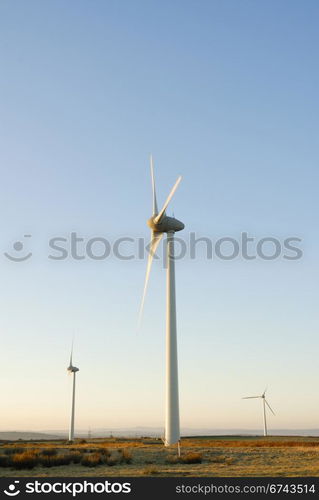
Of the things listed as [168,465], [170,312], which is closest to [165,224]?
[170,312]

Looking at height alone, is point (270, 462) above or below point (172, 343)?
below

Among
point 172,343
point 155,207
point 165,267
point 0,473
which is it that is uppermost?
point 155,207

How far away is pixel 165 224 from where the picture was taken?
59.4 meters

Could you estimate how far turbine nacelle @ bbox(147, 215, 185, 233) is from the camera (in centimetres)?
5944

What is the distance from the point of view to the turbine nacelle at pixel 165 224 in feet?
195

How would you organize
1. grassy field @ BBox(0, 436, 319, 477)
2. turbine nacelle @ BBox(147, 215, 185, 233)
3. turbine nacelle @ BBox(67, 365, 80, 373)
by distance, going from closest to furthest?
grassy field @ BBox(0, 436, 319, 477)
turbine nacelle @ BBox(147, 215, 185, 233)
turbine nacelle @ BBox(67, 365, 80, 373)

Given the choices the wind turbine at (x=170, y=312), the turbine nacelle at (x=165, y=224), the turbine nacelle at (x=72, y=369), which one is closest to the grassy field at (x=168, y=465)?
the wind turbine at (x=170, y=312)

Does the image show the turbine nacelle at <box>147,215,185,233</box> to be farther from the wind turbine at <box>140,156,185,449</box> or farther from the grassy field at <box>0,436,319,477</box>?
the grassy field at <box>0,436,319,477</box>

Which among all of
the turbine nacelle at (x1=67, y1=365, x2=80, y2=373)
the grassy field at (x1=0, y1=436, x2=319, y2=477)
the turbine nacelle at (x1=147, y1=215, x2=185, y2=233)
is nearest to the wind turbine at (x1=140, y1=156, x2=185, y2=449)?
the turbine nacelle at (x1=147, y1=215, x2=185, y2=233)

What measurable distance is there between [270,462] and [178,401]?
16.3 m
